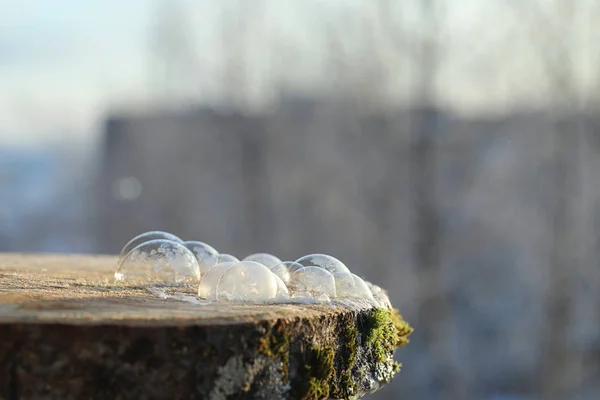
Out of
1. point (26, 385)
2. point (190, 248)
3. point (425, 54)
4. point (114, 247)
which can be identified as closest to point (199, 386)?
point (26, 385)

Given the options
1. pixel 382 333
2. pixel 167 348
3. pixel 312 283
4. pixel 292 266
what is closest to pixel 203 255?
pixel 292 266

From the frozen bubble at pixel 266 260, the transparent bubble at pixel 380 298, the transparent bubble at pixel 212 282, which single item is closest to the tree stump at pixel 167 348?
the transparent bubble at pixel 212 282

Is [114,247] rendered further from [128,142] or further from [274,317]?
[274,317]

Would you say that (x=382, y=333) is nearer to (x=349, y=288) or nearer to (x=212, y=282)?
(x=349, y=288)

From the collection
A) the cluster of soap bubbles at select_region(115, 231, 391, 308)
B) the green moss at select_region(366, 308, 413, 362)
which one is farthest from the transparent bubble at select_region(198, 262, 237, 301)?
the green moss at select_region(366, 308, 413, 362)

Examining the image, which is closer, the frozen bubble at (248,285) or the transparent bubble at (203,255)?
the frozen bubble at (248,285)

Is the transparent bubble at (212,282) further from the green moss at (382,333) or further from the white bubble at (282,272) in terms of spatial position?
the green moss at (382,333)

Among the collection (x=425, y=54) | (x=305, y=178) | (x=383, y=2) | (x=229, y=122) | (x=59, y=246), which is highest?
(x=383, y=2)

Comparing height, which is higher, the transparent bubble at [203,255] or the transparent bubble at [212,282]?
the transparent bubble at [212,282]
